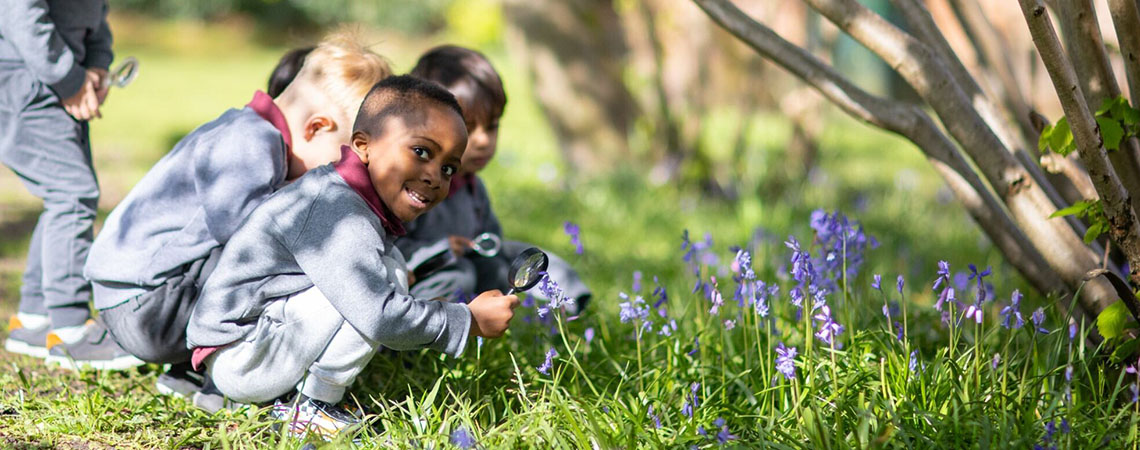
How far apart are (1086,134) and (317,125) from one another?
1.85 meters

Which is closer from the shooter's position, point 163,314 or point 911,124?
point 163,314

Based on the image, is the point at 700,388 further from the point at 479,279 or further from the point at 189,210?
the point at 189,210

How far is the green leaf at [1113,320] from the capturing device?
91.2 inches

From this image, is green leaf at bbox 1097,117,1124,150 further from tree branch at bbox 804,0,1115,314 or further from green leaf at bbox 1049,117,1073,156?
tree branch at bbox 804,0,1115,314

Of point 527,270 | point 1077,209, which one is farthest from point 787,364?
point 1077,209

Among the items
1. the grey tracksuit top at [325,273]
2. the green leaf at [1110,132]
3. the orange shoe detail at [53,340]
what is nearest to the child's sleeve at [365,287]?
the grey tracksuit top at [325,273]

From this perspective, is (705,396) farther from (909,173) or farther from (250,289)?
(909,173)

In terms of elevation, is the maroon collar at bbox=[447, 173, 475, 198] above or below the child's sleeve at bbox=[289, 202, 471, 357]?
above

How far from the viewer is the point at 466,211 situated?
3693mm

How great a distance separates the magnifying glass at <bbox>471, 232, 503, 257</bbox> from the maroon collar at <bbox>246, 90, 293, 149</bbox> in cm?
75

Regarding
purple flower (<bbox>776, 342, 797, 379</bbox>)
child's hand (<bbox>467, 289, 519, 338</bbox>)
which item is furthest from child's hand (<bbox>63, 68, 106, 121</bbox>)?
purple flower (<bbox>776, 342, 797, 379</bbox>)

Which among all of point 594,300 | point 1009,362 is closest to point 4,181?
point 594,300

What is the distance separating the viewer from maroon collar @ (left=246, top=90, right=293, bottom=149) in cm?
287

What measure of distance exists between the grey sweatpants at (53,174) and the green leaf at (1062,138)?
2.70m
